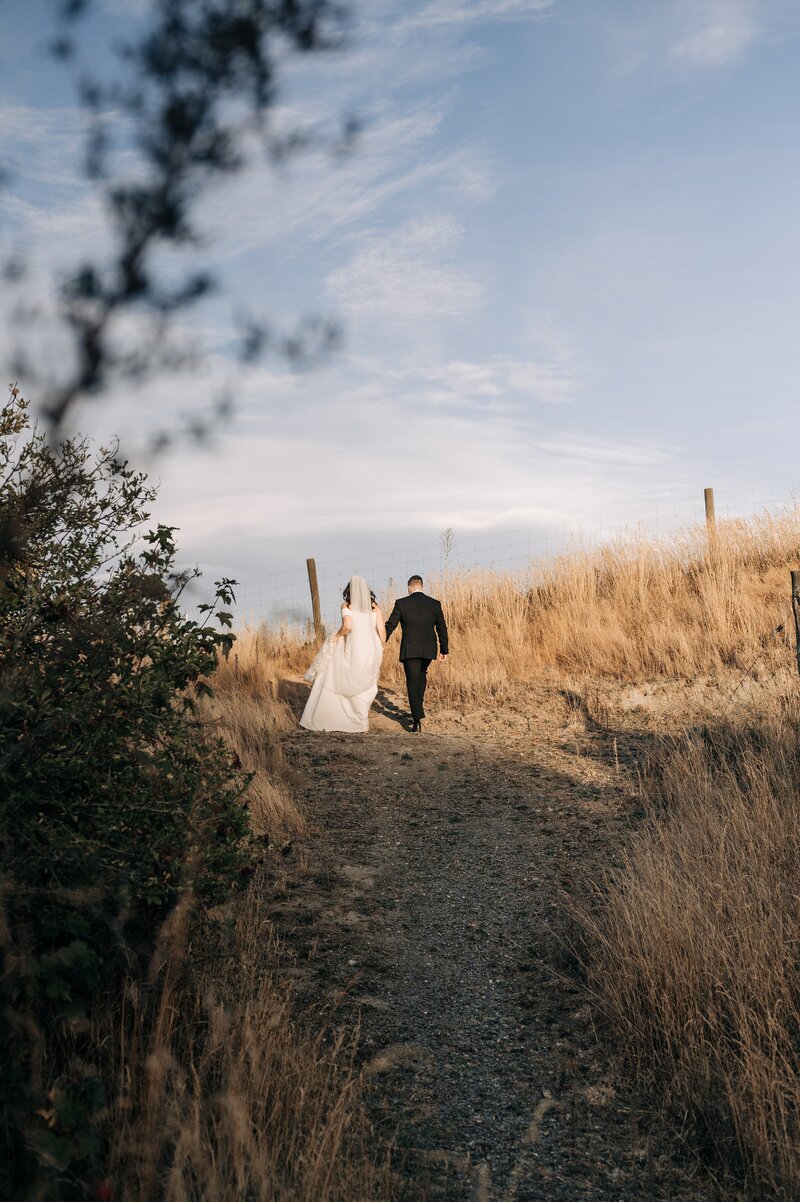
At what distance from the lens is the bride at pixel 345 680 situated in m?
11.7

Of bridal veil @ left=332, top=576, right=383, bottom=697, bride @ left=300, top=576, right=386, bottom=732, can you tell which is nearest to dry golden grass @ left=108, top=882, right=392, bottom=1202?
bride @ left=300, top=576, right=386, bottom=732

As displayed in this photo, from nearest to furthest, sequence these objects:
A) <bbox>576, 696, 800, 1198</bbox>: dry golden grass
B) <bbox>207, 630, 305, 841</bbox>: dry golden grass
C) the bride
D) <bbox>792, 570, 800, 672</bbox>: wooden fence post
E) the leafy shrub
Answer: the leafy shrub < <bbox>576, 696, 800, 1198</bbox>: dry golden grass < <bbox>207, 630, 305, 841</bbox>: dry golden grass < <bbox>792, 570, 800, 672</bbox>: wooden fence post < the bride

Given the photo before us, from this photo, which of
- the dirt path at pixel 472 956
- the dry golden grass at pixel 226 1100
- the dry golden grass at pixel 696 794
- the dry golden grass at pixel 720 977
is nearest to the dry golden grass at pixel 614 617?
the dry golden grass at pixel 696 794

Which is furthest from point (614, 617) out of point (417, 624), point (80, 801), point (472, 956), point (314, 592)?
point (80, 801)

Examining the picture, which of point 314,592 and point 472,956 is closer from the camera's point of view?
point 472,956

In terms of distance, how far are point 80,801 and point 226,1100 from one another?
1165mm

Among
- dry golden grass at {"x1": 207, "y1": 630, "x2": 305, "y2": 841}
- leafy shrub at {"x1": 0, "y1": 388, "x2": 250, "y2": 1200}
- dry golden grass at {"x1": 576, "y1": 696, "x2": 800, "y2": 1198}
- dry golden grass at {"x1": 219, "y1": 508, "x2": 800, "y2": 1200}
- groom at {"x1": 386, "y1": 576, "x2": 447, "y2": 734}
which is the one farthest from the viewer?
groom at {"x1": 386, "y1": 576, "x2": 447, "y2": 734}

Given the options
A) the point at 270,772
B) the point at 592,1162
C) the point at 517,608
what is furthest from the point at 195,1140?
the point at 517,608

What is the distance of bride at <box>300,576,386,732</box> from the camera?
459 inches

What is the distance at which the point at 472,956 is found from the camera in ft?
17.9

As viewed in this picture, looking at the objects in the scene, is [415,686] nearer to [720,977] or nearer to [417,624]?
[417,624]

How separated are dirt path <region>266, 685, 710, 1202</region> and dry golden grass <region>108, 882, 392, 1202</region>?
317 millimetres

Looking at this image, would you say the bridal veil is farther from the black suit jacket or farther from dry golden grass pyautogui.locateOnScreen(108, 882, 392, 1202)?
dry golden grass pyautogui.locateOnScreen(108, 882, 392, 1202)

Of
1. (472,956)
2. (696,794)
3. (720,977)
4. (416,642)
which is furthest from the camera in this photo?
(416,642)
